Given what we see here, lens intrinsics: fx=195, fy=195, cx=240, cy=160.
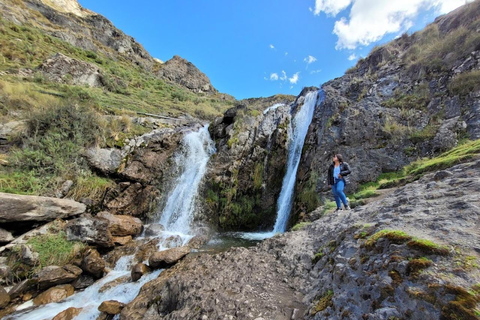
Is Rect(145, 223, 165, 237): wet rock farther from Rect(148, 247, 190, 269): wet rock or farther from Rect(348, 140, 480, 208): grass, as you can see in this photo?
Rect(348, 140, 480, 208): grass

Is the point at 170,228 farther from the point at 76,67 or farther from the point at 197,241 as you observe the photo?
the point at 76,67

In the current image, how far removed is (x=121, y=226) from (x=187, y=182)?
4365 mm

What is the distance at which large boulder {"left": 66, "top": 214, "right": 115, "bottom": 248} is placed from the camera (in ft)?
24.7

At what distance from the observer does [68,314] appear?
496cm

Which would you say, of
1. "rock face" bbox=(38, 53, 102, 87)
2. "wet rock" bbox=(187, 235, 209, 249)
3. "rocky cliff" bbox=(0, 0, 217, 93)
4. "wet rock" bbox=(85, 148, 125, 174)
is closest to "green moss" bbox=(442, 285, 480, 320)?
"wet rock" bbox=(187, 235, 209, 249)

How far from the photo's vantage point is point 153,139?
13523mm

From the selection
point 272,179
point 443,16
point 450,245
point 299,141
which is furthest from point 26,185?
point 443,16

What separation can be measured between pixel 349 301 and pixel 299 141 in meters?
11.0

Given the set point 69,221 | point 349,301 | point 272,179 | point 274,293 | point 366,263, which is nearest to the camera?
point 349,301

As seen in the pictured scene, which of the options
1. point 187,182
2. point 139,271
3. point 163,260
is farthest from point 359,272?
point 187,182

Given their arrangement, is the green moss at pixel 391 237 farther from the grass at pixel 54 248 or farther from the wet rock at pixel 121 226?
the wet rock at pixel 121 226

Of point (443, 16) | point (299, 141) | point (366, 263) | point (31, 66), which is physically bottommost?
point (366, 263)

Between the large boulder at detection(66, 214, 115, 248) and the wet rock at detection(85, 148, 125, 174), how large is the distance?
3.43 meters

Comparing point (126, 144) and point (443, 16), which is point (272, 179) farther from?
point (443, 16)
